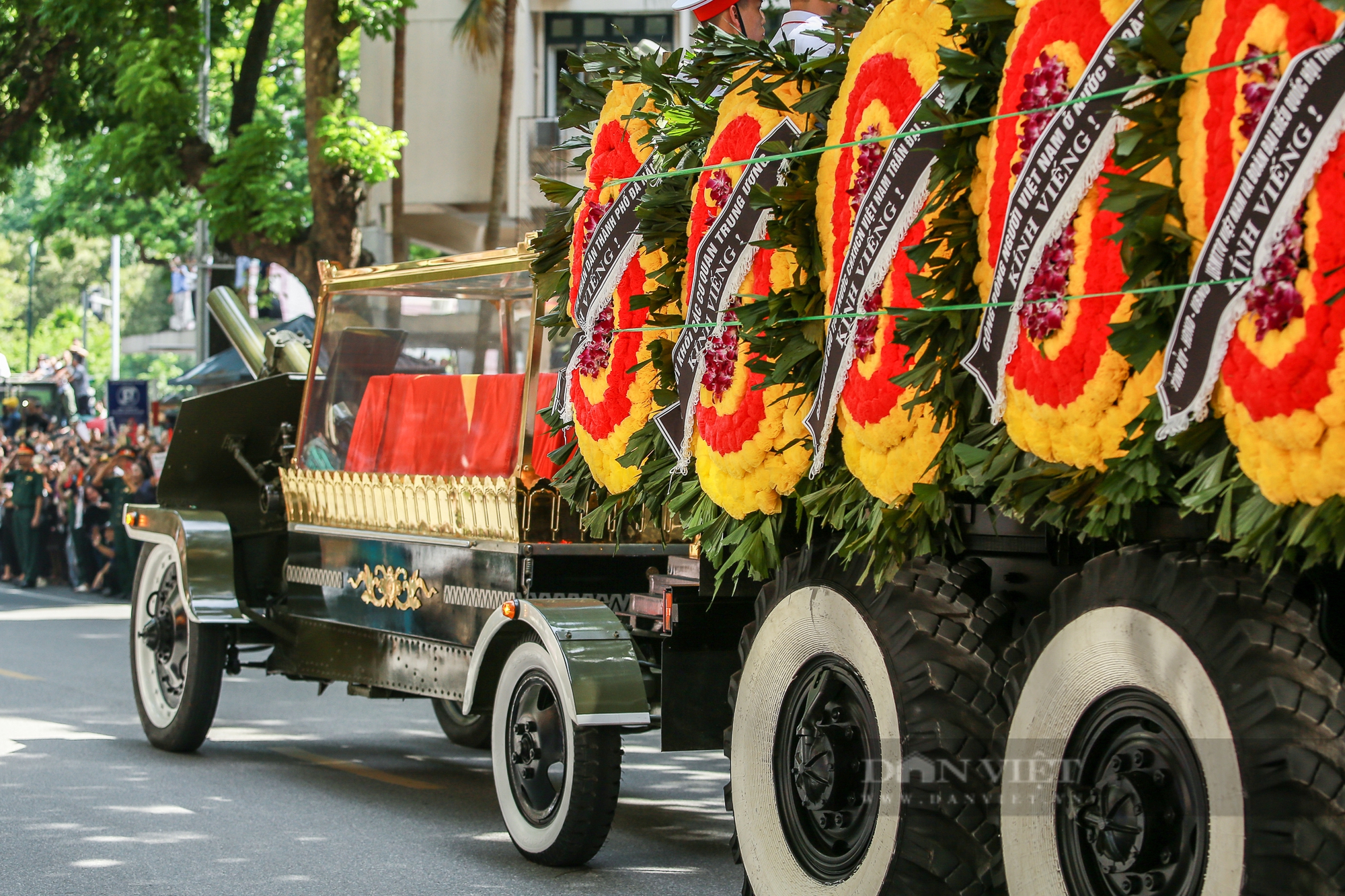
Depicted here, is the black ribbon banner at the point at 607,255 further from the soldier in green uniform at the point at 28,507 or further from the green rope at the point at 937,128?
the soldier in green uniform at the point at 28,507

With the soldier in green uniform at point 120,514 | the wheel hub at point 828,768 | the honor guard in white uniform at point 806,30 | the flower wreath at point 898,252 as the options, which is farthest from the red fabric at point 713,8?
the soldier in green uniform at point 120,514

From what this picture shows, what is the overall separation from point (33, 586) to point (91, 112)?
24.9 feet

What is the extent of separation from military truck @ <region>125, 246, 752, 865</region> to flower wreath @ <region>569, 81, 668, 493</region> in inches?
18.9

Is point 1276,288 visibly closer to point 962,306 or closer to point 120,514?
point 962,306

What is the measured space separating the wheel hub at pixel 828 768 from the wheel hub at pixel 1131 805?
757 mm

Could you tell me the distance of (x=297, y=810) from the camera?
300 inches

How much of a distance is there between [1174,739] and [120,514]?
694 inches

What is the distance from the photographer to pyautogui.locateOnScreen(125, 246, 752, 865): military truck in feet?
20.2

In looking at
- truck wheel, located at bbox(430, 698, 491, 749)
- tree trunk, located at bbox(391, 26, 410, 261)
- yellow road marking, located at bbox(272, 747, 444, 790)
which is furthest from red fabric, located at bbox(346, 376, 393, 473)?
tree trunk, located at bbox(391, 26, 410, 261)

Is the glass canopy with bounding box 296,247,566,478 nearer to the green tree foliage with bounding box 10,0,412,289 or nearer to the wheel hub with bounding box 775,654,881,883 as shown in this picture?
the wheel hub with bounding box 775,654,881,883

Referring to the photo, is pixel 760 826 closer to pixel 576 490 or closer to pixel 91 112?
pixel 576 490

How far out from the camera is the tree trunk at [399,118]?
71.7 feet

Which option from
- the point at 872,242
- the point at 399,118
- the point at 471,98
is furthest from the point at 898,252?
the point at 471,98

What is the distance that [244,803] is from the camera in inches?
306
